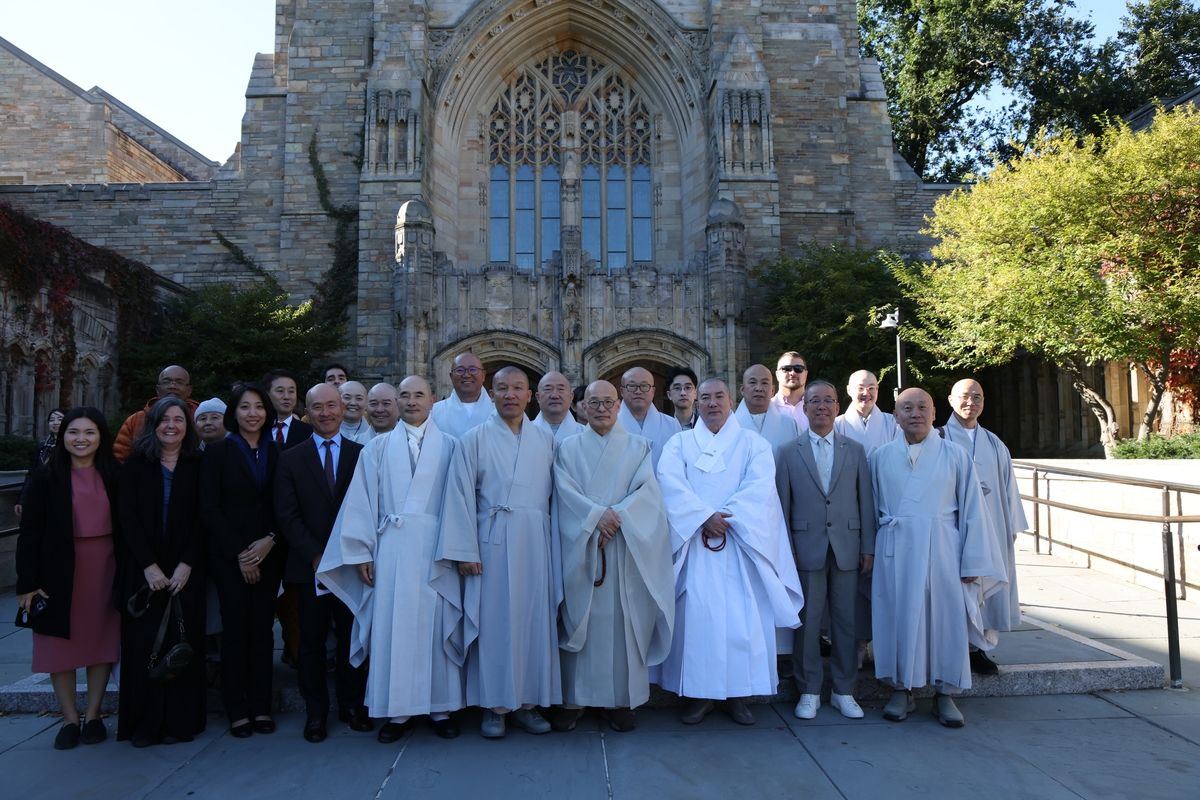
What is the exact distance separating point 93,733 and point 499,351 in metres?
10.9

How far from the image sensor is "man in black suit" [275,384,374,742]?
13.4ft

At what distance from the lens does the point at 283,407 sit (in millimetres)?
5016

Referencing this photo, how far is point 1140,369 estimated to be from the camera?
14.1 meters

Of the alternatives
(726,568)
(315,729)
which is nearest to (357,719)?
(315,729)

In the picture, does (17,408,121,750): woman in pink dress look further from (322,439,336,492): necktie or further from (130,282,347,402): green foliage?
(130,282,347,402): green foliage

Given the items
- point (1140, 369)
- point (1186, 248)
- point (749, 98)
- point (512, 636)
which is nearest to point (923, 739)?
point (512, 636)

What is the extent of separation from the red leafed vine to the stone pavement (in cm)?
941

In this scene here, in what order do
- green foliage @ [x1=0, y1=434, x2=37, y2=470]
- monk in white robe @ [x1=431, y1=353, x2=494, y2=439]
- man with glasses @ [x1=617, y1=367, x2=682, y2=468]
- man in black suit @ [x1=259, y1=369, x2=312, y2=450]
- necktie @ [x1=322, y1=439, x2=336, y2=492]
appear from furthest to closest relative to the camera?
green foliage @ [x1=0, y1=434, x2=37, y2=470], monk in white robe @ [x1=431, y1=353, x2=494, y2=439], man with glasses @ [x1=617, y1=367, x2=682, y2=468], man in black suit @ [x1=259, y1=369, x2=312, y2=450], necktie @ [x1=322, y1=439, x2=336, y2=492]

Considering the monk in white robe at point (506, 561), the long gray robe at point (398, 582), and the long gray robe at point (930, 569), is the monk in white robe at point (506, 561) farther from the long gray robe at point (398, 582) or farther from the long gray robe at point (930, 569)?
the long gray robe at point (930, 569)

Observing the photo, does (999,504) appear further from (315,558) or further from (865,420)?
(315,558)

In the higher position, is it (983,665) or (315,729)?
(983,665)

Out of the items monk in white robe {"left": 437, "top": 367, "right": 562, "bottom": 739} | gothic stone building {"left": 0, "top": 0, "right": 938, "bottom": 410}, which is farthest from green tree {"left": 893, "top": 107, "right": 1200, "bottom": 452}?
monk in white robe {"left": 437, "top": 367, "right": 562, "bottom": 739}

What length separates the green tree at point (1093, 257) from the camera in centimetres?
1252

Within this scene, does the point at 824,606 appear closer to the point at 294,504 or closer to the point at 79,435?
the point at 294,504
